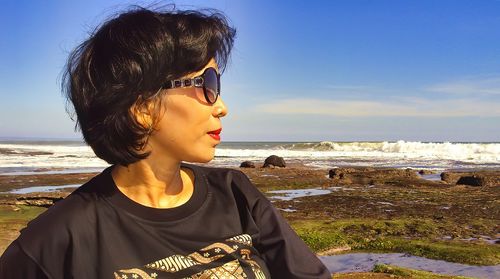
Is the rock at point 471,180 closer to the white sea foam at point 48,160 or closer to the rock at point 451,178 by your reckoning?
the rock at point 451,178

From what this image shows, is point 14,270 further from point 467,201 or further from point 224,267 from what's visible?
point 467,201

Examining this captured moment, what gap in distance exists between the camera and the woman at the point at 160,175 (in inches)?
75.2

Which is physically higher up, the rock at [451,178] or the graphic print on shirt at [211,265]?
the graphic print on shirt at [211,265]

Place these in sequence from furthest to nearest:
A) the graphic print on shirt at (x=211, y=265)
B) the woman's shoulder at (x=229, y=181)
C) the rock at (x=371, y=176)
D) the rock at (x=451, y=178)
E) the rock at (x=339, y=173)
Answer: the rock at (x=339, y=173) → the rock at (x=451, y=178) → the rock at (x=371, y=176) → the woman's shoulder at (x=229, y=181) → the graphic print on shirt at (x=211, y=265)

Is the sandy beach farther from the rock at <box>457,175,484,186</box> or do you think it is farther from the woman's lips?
the woman's lips

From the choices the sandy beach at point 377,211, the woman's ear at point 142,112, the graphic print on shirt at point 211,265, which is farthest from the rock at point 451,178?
the woman's ear at point 142,112

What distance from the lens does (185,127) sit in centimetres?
206

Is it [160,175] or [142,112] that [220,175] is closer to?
[160,175]

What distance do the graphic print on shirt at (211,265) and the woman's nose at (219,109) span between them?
0.56 meters

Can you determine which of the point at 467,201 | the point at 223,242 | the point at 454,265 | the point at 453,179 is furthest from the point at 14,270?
the point at 453,179

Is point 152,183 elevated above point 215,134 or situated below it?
below

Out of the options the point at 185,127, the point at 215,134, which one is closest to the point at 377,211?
the point at 215,134

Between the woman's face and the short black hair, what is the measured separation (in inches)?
2.5

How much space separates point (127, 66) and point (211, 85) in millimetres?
381
